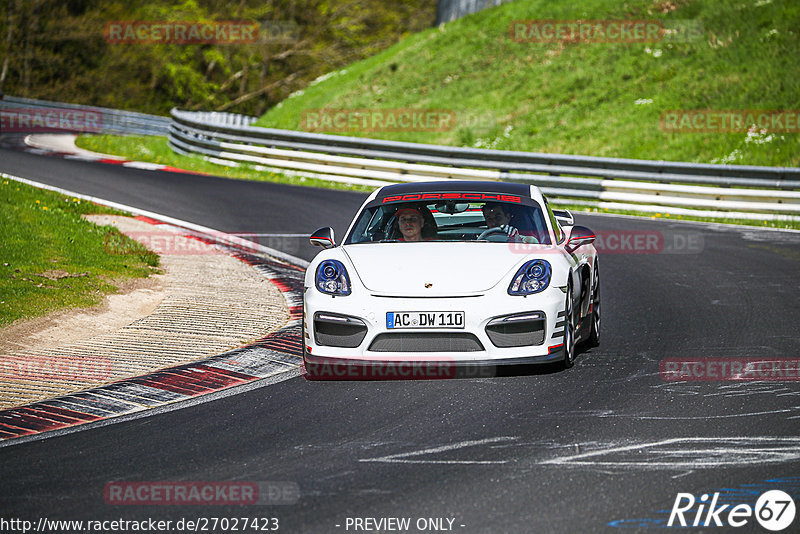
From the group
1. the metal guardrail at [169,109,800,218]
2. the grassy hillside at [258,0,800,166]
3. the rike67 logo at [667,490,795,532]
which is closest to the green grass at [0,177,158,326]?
the rike67 logo at [667,490,795,532]

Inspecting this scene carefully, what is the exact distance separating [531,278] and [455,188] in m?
1.60

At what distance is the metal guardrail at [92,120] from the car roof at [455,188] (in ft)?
98.8

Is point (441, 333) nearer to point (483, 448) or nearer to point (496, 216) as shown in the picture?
point (483, 448)

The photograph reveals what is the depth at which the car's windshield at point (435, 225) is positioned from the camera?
8031mm

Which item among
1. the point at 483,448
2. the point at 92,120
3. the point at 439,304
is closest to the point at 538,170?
the point at 439,304

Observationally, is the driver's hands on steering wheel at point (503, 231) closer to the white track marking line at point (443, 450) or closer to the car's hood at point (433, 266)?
the car's hood at point (433, 266)

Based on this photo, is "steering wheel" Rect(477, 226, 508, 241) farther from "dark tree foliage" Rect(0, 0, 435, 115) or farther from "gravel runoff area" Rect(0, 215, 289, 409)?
"dark tree foliage" Rect(0, 0, 435, 115)

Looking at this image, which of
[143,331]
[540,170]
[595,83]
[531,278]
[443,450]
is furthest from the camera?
[595,83]

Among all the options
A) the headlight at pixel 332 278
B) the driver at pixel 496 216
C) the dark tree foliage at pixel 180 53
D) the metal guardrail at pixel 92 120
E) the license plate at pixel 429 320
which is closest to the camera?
the license plate at pixel 429 320

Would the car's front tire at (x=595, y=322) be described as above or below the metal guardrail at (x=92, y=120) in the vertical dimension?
below

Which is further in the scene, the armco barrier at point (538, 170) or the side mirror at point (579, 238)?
the armco barrier at point (538, 170)

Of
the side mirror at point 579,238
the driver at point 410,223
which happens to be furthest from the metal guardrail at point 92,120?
the side mirror at point 579,238

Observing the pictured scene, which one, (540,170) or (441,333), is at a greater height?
(540,170)

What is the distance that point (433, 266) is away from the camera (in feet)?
23.6
